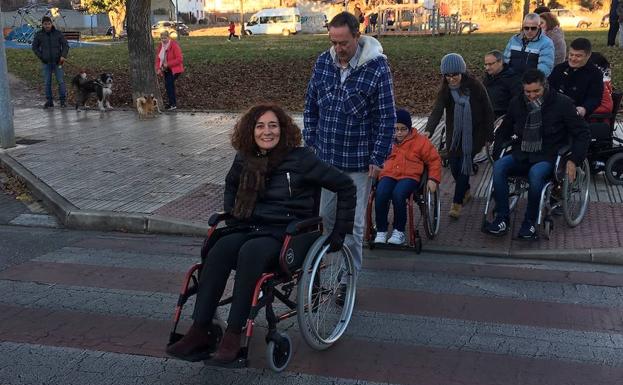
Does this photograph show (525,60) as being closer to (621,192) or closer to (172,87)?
(621,192)

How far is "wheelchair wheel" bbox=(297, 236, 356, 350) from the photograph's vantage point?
3.98 m

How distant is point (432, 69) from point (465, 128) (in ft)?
41.4

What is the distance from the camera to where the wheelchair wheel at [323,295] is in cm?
398

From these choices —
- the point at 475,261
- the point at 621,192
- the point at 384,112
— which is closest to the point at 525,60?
the point at 621,192

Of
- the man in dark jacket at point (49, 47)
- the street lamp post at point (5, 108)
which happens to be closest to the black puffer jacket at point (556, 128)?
the street lamp post at point (5, 108)

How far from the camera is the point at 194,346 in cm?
396

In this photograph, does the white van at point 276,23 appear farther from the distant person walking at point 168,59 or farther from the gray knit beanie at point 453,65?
the gray knit beanie at point 453,65

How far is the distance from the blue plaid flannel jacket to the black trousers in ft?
3.60

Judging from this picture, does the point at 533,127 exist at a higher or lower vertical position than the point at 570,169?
higher

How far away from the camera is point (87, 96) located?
601 inches

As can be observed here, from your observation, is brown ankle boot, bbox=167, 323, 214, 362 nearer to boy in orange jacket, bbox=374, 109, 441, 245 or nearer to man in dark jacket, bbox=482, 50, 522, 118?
boy in orange jacket, bbox=374, 109, 441, 245

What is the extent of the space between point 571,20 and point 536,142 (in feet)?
154

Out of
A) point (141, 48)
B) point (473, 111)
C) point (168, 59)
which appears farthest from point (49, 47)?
point (473, 111)

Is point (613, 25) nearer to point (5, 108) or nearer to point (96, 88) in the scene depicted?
point (96, 88)
